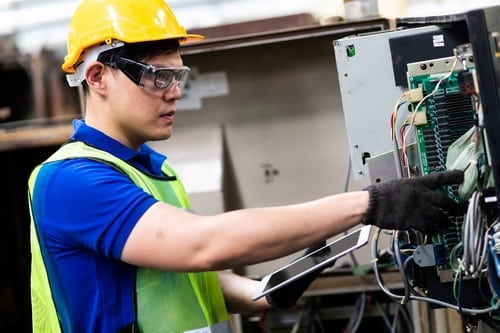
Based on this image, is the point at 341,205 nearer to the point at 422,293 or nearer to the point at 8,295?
the point at 422,293

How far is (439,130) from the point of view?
1.62m

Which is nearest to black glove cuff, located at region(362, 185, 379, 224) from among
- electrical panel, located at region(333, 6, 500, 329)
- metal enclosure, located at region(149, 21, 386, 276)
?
electrical panel, located at region(333, 6, 500, 329)

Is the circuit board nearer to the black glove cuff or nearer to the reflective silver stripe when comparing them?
the black glove cuff

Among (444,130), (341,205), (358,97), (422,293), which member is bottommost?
(422,293)

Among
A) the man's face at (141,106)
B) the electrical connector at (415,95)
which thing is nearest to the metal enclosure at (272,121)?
the man's face at (141,106)

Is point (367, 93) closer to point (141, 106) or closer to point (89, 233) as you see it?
point (141, 106)

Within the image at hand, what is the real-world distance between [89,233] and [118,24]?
476 mm

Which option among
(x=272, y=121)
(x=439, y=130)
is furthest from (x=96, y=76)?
(x=272, y=121)

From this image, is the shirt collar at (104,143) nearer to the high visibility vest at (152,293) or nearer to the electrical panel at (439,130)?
the high visibility vest at (152,293)

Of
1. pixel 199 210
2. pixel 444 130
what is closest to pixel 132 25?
pixel 444 130

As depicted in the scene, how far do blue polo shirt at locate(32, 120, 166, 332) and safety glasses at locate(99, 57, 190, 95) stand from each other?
5.6 inches

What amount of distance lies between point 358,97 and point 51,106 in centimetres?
227

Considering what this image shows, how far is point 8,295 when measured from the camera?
3.90m

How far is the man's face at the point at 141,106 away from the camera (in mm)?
1717
